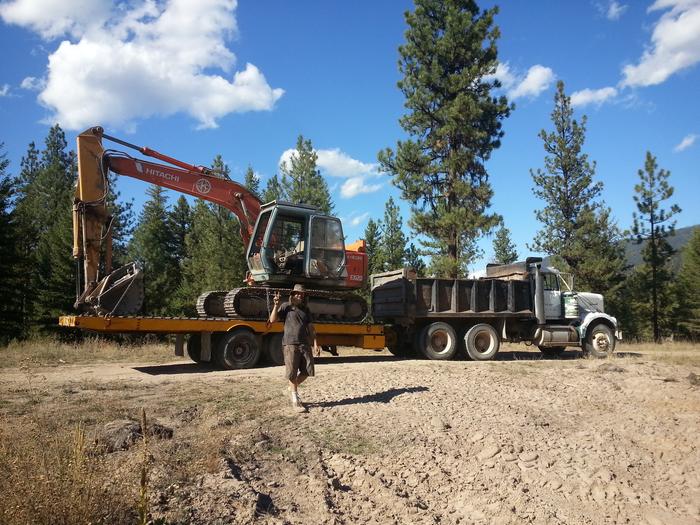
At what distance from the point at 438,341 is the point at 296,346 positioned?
8.29 metres

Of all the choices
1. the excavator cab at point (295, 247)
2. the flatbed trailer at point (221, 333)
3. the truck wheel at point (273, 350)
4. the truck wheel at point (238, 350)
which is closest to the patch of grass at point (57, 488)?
the flatbed trailer at point (221, 333)

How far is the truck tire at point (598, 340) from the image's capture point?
1755 cm

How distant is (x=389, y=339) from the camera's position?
16.3 meters

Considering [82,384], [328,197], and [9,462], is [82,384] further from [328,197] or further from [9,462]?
[328,197]

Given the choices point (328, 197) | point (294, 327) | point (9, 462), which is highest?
Result: point (328, 197)

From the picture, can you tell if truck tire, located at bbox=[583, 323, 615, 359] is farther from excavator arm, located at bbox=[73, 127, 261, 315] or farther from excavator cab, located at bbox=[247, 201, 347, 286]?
excavator arm, located at bbox=[73, 127, 261, 315]

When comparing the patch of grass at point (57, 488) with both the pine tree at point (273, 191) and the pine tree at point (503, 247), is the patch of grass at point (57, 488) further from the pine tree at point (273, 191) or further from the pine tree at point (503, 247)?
the pine tree at point (503, 247)

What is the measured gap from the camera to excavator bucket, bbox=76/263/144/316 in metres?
12.0

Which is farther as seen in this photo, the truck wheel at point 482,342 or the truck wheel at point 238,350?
the truck wheel at point 482,342

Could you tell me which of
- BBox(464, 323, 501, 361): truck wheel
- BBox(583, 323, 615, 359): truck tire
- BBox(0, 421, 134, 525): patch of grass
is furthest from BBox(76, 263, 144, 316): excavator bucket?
BBox(583, 323, 615, 359): truck tire

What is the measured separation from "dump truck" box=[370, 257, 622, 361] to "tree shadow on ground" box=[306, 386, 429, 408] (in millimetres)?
5537

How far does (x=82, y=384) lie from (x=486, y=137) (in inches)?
824

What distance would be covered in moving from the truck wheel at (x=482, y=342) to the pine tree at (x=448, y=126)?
8826mm

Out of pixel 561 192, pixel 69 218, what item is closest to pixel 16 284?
pixel 69 218
